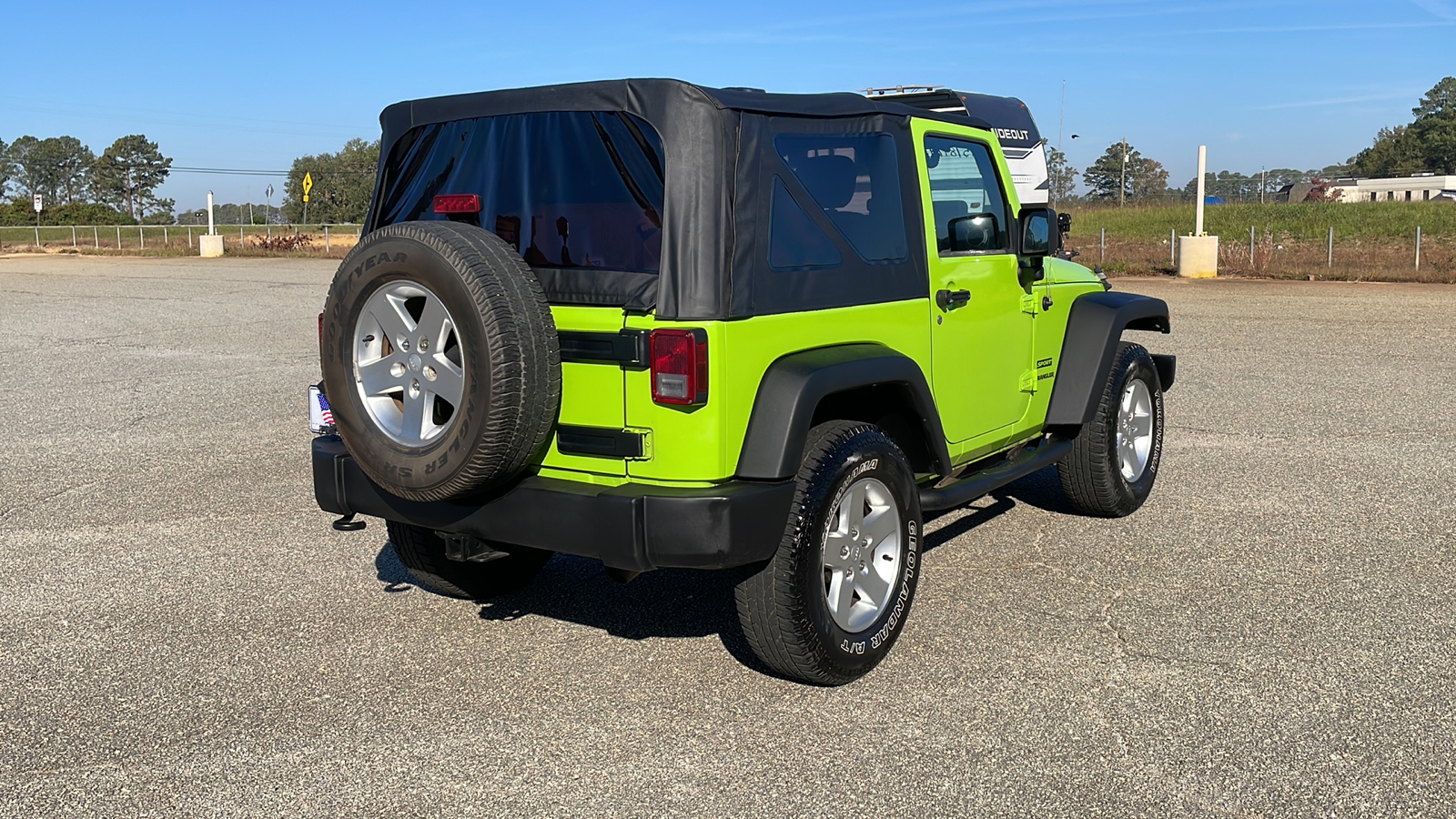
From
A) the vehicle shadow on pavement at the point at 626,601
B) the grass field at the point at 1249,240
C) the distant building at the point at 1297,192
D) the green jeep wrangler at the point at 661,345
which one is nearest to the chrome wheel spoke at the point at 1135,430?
the vehicle shadow on pavement at the point at 626,601

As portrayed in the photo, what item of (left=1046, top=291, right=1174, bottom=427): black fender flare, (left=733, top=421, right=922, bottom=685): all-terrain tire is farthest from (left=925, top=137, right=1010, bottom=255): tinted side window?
(left=733, top=421, right=922, bottom=685): all-terrain tire

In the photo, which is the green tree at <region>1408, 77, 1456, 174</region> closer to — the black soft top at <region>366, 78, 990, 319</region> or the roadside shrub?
the roadside shrub

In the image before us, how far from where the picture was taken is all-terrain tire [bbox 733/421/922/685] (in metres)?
3.99

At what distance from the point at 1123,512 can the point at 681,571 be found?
2.49 m

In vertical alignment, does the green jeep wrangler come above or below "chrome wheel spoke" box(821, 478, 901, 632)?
above

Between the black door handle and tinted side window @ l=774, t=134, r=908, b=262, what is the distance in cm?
29

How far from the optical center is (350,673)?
444cm

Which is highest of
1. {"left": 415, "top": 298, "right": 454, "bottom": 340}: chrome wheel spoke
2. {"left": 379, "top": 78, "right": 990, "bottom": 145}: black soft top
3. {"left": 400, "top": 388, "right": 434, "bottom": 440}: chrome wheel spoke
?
{"left": 379, "top": 78, "right": 990, "bottom": 145}: black soft top

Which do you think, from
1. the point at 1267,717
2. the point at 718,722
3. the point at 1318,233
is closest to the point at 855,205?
the point at 718,722

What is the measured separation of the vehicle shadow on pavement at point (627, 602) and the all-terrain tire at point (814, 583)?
0.41 metres

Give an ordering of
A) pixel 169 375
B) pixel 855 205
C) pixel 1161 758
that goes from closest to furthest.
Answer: pixel 1161 758, pixel 855 205, pixel 169 375

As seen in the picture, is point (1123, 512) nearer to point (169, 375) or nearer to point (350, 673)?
point (350, 673)

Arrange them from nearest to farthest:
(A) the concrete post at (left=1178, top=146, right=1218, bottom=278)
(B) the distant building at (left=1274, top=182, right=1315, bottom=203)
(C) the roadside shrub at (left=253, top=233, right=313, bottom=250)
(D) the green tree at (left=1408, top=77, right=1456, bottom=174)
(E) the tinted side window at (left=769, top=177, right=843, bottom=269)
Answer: (E) the tinted side window at (left=769, top=177, right=843, bottom=269), (A) the concrete post at (left=1178, top=146, right=1218, bottom=278), (C) the roadside shrub at (left=253, top=233, right=313, bottom=250), (B) the distant building at (left=1274, top=182, right=1315, bottom=203), (D) the green tree at (left=1408, top=77, right=1456, bottom=174)

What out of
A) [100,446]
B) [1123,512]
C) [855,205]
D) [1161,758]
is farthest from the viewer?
[100,446]
